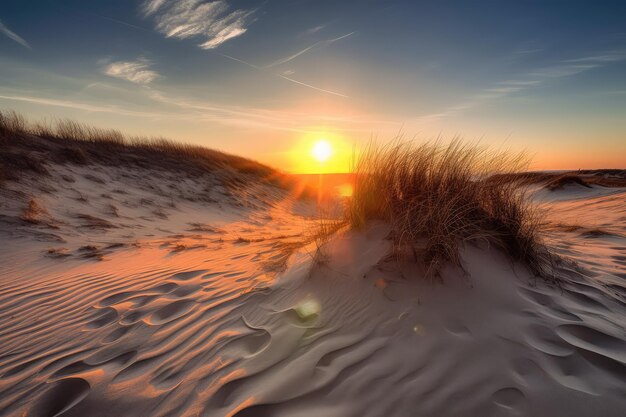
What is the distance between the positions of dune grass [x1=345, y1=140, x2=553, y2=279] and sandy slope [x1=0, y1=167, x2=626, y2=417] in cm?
16

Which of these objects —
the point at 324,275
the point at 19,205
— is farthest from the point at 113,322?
the point at 19,205

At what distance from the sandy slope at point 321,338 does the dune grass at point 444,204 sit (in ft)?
0.53

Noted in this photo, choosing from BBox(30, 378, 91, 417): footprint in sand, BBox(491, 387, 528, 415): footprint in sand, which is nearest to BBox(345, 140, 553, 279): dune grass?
BBox(491, 387, 528, 415): footprint in sand

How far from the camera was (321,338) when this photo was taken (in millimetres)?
1985

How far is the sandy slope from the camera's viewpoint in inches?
59.5

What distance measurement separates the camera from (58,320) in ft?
8.79

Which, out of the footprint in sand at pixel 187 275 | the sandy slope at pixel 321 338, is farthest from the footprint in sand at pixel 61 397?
the footprint in sand at pixel 187 275

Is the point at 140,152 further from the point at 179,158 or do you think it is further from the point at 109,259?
the point at 109,259

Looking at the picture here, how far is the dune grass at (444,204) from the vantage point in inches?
97.1

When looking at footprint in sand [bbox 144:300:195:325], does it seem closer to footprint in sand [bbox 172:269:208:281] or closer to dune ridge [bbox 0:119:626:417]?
dune ridge [bbox 0:119:626:417]

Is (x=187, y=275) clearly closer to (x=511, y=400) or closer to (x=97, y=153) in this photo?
(x=511, y=400)

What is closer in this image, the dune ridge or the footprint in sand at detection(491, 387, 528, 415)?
the footprint in sand at detection(491, 387, 528, 415)

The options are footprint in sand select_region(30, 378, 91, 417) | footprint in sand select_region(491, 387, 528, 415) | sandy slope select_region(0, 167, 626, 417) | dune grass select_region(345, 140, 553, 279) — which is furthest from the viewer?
dune grass select_region(345, 140, 553, 279)

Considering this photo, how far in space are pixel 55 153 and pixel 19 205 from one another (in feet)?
12.7
